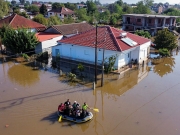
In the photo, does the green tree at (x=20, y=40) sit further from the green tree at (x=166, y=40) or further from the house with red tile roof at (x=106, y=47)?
the green tree at (x=166, y=40)

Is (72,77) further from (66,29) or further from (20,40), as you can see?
(66,29)

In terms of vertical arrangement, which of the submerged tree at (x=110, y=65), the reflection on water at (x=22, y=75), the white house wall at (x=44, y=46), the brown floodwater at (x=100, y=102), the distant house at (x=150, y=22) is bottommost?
the brown floodwater at (x=100, y=102)

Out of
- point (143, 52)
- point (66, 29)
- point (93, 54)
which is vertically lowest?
point (143, 52)

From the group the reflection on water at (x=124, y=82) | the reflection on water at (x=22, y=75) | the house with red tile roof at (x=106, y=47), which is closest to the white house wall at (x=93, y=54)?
the house with red tile roof at (x=106, y=47)

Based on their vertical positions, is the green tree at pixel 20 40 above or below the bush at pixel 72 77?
above

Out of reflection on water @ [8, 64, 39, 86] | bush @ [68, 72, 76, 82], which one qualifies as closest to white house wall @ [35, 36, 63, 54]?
reflection on water @ [8, 64, 39, 86]

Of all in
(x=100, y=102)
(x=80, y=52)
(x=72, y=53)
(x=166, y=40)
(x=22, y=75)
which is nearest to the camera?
(x=100, y=102)

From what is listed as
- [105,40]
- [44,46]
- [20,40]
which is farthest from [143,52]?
[20,40]

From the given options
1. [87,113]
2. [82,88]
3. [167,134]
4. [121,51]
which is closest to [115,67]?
[121,51]

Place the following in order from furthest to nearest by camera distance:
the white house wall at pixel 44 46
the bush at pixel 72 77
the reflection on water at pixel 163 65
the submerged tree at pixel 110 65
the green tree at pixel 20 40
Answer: the white house wall at pixel 44 46, the green tree at pixel 20 40, the reflection on water at pixel 163 65, the submerged tree at pixel 110 65, the bush at pixel 72 77
